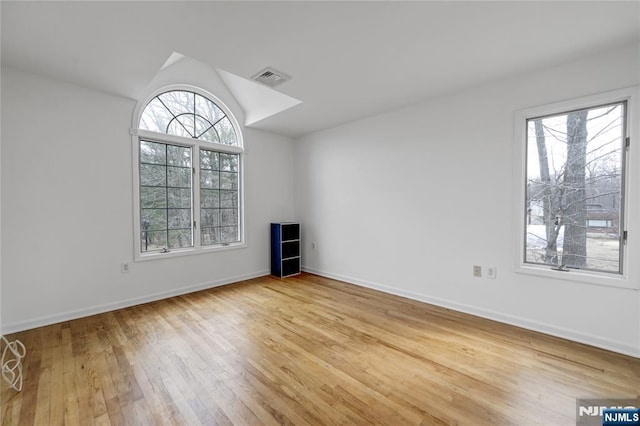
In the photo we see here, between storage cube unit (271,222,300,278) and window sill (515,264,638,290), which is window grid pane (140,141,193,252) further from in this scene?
window sill (515,264,638,290)

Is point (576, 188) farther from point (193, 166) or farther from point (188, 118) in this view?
point (188, 118)

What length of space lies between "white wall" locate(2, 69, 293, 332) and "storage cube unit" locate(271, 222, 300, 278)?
148 cm

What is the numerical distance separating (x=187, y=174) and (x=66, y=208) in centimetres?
132

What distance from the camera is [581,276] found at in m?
2.26

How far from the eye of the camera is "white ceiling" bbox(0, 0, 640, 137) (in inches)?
68.1

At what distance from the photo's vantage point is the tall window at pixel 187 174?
11.0 ft

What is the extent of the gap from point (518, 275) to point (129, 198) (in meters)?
4.36

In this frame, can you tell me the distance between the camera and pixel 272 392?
1.66 m

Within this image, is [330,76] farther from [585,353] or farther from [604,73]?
[585,353]

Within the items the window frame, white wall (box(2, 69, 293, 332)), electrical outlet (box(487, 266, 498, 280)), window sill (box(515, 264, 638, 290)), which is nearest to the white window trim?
window sill (box(515, 264, 638, 290))

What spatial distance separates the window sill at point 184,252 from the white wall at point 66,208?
2.6 inches

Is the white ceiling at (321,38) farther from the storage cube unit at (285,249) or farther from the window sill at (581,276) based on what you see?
the storage cube unit at (285,249)

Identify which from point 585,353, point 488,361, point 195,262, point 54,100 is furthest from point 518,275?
point 54,100

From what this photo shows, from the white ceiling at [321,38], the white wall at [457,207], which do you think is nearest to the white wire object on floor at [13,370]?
the white ceiling at [321,38]
